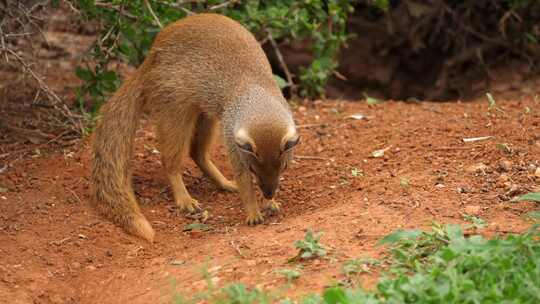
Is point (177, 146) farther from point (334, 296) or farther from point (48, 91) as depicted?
point (334, 296)

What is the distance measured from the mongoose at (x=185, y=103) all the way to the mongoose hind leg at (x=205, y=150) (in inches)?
8.4

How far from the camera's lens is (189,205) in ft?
17.4

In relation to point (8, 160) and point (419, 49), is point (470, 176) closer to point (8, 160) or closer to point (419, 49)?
point (8, 160)

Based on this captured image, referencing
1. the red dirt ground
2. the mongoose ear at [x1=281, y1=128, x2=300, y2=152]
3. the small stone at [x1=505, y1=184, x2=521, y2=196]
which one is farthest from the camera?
the mongoose ear at [x1=281, y1=128, x2=300, y2=152]

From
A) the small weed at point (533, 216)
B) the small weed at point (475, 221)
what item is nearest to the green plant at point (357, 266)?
the small weed at point (475, 221)

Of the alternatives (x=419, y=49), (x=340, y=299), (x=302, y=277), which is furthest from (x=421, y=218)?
(x=419, y=49)

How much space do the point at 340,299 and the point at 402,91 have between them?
6.50m

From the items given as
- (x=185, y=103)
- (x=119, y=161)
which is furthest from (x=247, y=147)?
(x=119, y=161)

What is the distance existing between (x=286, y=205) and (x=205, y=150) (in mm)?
844

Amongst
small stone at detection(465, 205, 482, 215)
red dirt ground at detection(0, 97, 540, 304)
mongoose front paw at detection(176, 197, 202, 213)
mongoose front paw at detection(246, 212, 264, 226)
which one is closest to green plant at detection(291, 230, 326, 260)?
red dirt ground at detection(0, 97, 540, 304)

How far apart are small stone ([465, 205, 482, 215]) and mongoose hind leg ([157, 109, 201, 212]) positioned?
185 centimetres

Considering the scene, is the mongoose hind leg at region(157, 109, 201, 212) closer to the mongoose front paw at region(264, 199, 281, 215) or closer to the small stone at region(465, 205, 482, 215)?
the mongoose front paw at region(264, 199, 281, 215)

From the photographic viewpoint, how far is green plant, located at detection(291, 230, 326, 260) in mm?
3764

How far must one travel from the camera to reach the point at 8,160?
5770mm
